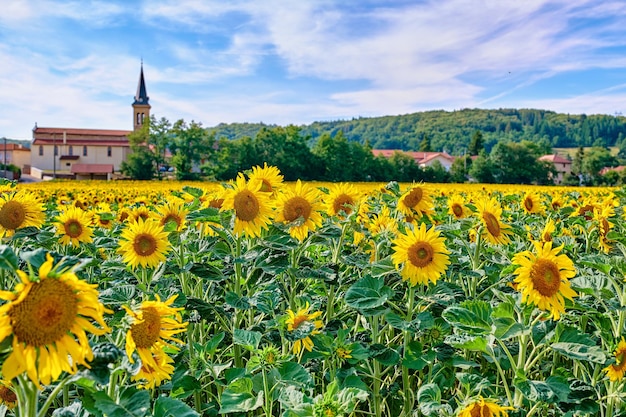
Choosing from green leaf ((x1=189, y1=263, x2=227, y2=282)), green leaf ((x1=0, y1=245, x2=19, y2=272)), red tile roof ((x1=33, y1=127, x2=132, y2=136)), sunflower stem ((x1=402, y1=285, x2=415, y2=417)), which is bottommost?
sunflower stem ((x1=402, y1=285, x2=415, y2=417))

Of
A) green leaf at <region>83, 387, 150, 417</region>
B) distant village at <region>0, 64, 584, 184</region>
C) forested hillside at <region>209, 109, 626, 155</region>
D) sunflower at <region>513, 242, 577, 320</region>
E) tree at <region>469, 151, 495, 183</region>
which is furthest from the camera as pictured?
forested hillside at <region>209, 109, 626, 155</region>

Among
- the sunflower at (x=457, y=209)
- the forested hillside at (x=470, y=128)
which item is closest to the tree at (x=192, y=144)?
the sunflower at (x=457, y=209)

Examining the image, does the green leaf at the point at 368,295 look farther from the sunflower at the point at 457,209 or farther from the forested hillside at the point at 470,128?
the forested hillside at the point at 470,128

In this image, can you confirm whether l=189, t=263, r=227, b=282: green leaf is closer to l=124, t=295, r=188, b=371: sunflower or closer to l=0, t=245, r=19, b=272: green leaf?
l=124, t=295, r=188, b=371: sunflower

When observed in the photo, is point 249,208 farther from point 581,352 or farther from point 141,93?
point 141,93

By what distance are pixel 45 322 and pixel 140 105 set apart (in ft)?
322

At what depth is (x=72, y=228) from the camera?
3197 millimetres

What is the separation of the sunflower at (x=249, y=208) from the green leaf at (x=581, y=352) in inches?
52.8

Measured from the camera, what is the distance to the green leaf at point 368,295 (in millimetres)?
2094

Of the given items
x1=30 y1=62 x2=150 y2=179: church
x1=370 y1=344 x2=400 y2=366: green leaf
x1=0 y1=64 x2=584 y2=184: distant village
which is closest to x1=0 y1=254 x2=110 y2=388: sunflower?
x1=370 y1=344 x2=400 y2=366: green leaf

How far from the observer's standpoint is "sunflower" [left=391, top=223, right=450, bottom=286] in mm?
2328

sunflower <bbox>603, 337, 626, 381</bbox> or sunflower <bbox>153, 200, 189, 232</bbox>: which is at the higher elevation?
sunflower <bbox>153, 200, 189, 232</bbox>

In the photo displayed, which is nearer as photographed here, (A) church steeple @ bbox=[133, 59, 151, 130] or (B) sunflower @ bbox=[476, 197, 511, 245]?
(B) sunflower @ bbox=[476, 197, 511, 245]

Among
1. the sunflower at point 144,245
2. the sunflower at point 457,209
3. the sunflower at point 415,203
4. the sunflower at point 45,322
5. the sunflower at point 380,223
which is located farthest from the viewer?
the sunflower at point 457,209
